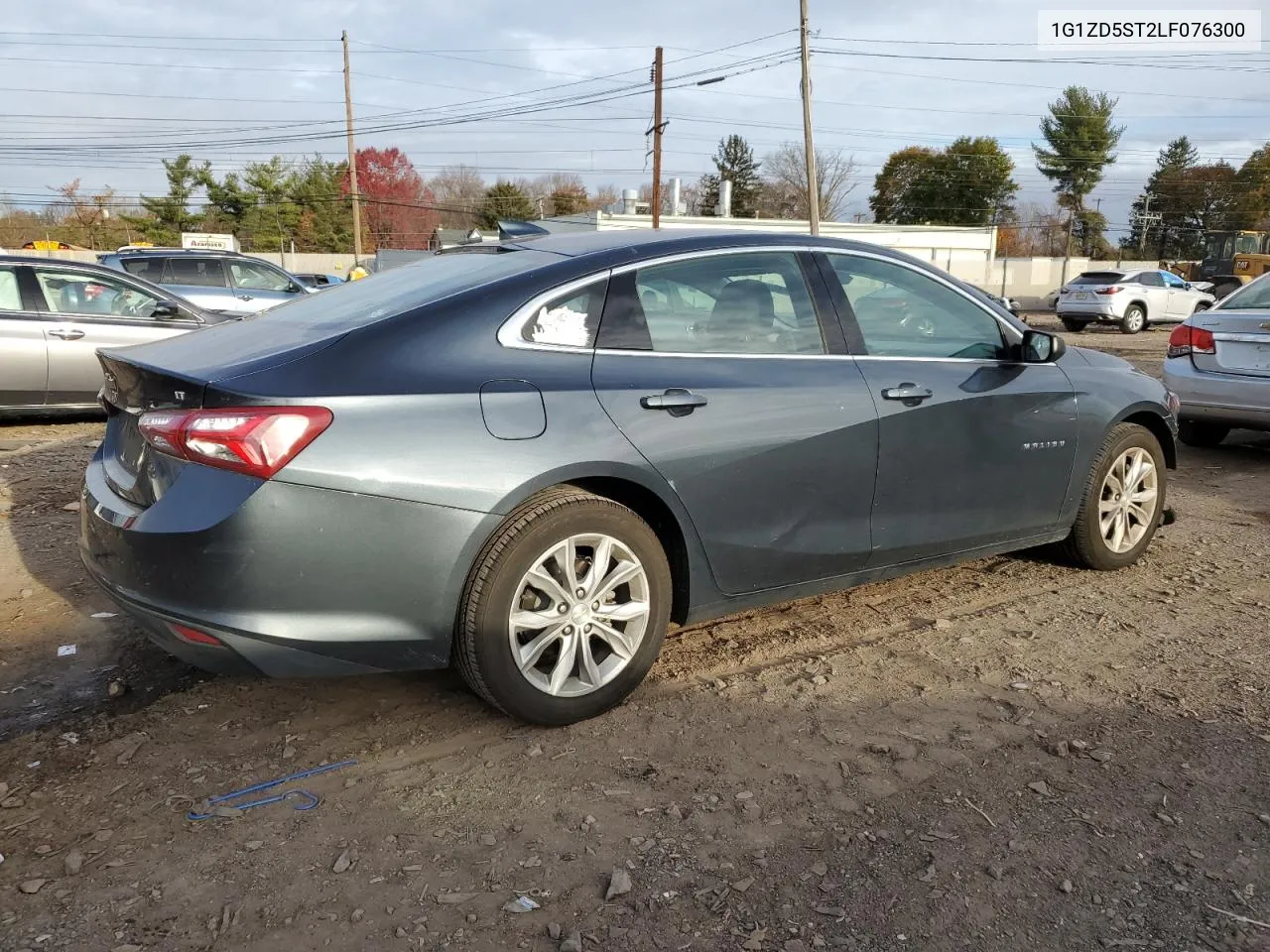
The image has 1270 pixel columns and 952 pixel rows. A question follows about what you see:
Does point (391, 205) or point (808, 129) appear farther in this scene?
point (391, 205)

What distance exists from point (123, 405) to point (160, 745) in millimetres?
1098

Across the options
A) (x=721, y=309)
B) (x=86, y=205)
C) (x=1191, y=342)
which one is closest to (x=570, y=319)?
(x=721, y=309)

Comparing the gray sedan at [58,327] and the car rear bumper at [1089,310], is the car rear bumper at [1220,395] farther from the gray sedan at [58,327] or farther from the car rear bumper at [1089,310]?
the car rear bumper at [1089,310]

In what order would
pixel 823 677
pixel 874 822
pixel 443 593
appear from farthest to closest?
1. pixel 823 677
2. pixel 443 593
3. pixel 874 822

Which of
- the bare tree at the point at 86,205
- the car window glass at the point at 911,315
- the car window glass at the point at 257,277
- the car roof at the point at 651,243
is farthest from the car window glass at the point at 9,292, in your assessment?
the bare tree at the point at 86,205

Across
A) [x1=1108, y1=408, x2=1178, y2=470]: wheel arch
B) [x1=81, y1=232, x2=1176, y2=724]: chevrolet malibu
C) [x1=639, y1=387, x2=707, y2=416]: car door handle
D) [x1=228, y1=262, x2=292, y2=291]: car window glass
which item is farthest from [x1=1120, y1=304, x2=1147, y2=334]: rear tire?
[x1=639, y1=387, x2=707, y2=416]: car door handle

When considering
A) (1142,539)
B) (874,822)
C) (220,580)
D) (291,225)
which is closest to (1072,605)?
(1142,539)

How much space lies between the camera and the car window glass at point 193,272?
13602 mm

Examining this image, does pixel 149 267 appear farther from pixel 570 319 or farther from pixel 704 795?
pixel 704 795

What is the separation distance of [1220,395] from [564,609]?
6239 millimetres

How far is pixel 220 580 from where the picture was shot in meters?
2.67

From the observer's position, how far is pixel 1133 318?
24656 mm

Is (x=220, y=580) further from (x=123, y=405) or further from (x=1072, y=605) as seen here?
(x=1072, y=605)

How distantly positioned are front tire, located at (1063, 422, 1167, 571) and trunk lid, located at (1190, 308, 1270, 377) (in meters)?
2.85
